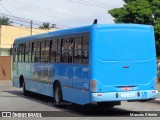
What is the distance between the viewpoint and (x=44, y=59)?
2014 cm

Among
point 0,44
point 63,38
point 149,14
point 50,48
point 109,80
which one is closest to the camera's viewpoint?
point 109,80

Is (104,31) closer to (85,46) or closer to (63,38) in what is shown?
(85,46)

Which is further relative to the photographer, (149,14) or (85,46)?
(149,14)

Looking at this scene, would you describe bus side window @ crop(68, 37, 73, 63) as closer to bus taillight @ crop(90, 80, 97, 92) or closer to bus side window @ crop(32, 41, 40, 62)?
bus taillight @ crop(90, 80, 97, 92)

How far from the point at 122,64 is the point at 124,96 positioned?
3.42 feet

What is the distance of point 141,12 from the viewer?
1345 inches

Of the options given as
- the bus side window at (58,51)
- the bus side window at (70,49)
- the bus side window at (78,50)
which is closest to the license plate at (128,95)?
the bus side window at (78,50)

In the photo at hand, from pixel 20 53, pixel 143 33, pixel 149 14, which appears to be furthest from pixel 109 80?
pixel 149 14

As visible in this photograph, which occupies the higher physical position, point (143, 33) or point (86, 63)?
point (143, 33)

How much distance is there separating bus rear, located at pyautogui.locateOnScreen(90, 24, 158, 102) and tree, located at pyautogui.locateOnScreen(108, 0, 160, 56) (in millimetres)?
18725

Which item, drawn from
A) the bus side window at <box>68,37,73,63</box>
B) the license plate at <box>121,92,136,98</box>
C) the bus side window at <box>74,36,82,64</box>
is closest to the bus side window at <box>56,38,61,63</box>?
the bus side window at <box>68,37,73,63</box>

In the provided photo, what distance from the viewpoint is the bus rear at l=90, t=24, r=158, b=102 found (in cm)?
1490

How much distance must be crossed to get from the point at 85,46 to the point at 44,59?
4.89m

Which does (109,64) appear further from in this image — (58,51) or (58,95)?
(58,95)
